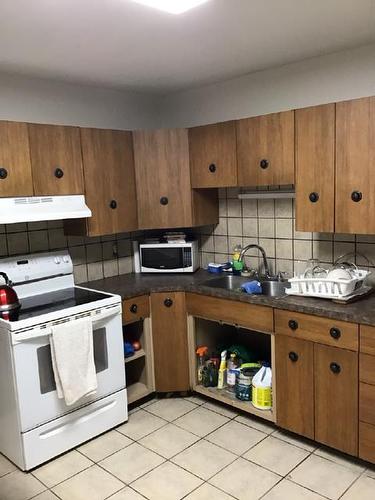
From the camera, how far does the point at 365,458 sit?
2.29m

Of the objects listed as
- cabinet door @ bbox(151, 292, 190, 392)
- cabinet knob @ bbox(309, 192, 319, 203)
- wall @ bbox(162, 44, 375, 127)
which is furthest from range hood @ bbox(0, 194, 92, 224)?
cabinet knob @ bbox(309, 192, 319, 203)

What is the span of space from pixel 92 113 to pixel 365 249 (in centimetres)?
214

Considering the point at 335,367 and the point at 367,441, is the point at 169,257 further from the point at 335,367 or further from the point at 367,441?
the point at 367,441

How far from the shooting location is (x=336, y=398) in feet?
7.75

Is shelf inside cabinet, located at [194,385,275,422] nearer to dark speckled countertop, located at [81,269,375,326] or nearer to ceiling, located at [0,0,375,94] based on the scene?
dark speckled countertop, located at [81,269,375,326]

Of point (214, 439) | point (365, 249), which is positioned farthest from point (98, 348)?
point (365, 249)

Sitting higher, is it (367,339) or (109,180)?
(109,180)

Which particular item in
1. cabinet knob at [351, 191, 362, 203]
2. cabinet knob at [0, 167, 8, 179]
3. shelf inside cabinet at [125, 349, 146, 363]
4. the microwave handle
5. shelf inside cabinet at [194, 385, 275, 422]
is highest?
cabinet knob at [0, 167, 8, 179]

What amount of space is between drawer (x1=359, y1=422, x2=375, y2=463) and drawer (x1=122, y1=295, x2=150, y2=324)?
147 cm

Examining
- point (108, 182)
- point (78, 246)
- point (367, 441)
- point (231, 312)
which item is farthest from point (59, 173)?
point (367, 441)

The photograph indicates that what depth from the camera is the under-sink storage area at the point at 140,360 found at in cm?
308

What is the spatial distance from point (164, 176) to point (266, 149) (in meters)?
0.80

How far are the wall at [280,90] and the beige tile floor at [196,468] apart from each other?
209cm

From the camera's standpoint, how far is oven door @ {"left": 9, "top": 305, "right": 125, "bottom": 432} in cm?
235
